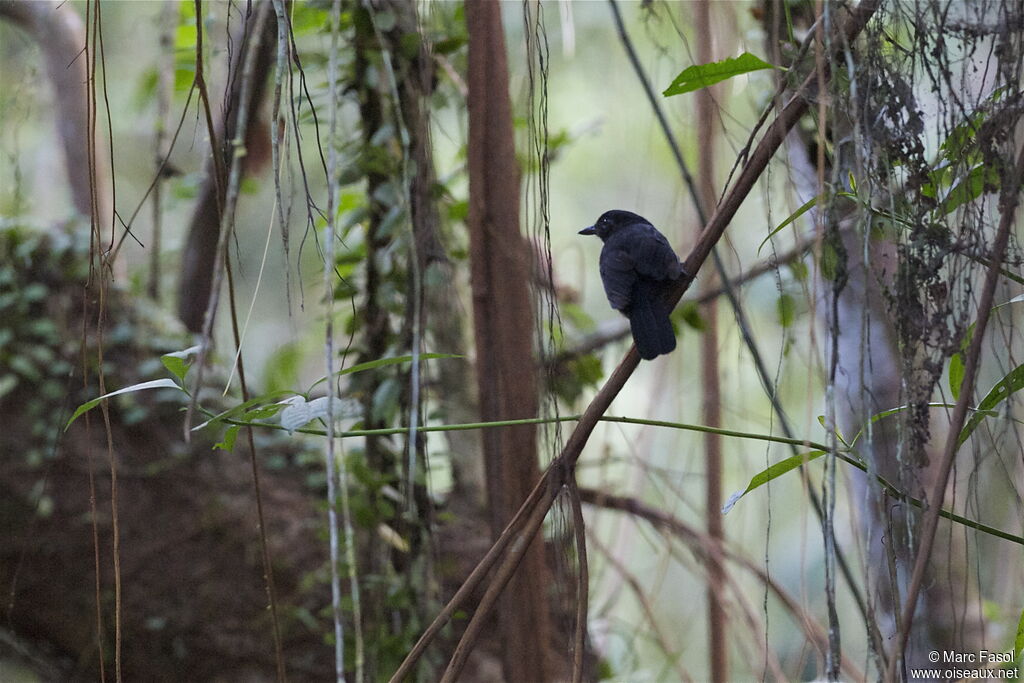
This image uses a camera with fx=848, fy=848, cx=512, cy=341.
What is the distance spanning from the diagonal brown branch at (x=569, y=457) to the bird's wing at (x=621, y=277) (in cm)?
66

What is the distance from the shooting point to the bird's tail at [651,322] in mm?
1811

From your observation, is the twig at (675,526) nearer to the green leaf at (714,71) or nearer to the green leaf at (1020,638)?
the green leaf at (1020,638)

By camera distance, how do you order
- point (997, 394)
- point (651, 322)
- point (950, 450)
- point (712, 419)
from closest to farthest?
point (950, 450) → point (997, 394) → point (651, 322) → point (712, 419)

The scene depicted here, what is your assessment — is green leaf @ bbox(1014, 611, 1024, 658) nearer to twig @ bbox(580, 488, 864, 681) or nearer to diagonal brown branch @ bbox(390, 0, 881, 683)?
diagonal brown branch @ bbox(390, 0, 881, 683)

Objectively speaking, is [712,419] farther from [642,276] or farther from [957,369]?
[957,369]

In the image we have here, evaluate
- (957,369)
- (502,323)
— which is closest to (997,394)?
(957,369)

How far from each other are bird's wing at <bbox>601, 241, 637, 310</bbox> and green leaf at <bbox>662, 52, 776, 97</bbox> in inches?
31.0

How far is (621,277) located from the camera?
2.15 metres

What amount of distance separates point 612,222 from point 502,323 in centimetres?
53

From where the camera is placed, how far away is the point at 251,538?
3373mm

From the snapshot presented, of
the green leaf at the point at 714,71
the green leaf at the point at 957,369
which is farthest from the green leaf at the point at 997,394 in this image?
the green leaf at the point at 714,71

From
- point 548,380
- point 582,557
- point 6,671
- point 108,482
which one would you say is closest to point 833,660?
point 582,557

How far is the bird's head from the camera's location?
2.49 m

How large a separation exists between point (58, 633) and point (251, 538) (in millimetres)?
773
